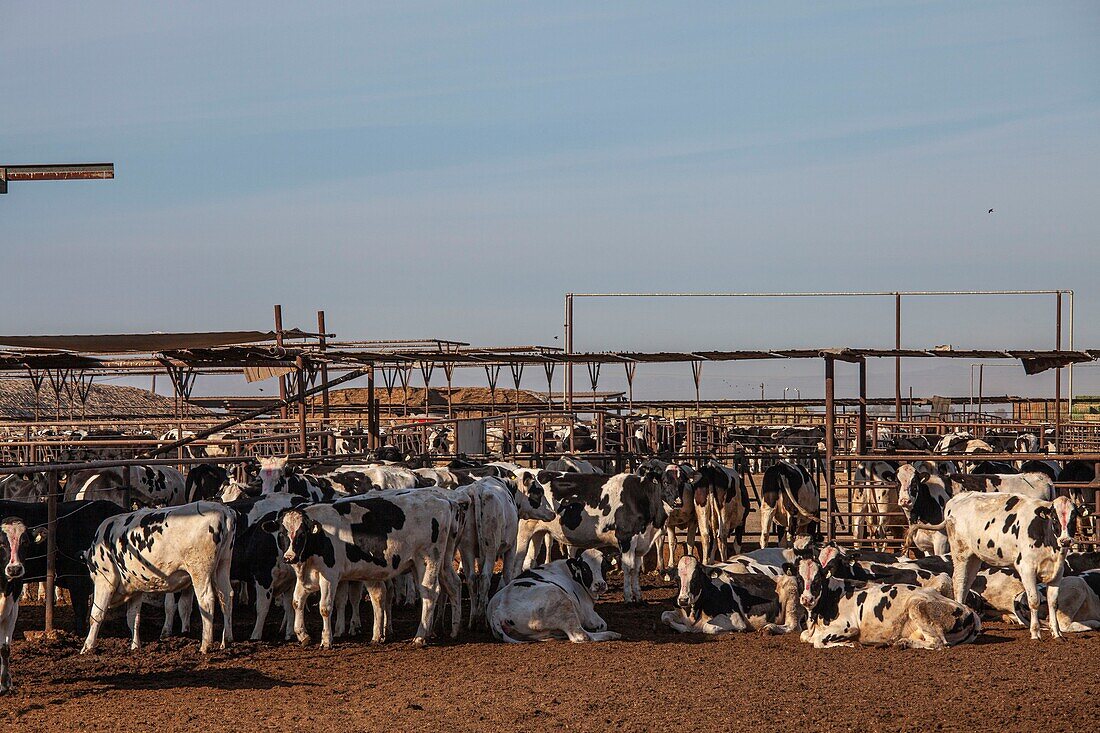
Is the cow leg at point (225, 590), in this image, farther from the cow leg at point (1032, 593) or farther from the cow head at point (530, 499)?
the cow leg at point (1032, 593)

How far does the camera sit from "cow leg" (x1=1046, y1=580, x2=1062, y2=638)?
1025cm

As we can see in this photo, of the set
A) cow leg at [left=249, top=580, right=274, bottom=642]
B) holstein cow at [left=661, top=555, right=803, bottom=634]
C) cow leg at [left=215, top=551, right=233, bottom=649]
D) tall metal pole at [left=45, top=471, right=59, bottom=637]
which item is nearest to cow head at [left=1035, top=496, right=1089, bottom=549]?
holstein cow at [left=661, top=555, right=803, bottom=634]

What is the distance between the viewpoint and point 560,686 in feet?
27.7

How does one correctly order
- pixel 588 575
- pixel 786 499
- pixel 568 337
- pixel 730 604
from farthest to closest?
pixel 568 337 < pixel 786 499 < pixel 588 575 < pixel 730 604

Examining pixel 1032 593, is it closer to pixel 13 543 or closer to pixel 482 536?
pixel 482 536

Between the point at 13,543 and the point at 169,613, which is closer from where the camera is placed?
the point at 13,543

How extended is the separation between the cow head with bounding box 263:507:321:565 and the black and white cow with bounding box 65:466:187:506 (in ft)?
17.9

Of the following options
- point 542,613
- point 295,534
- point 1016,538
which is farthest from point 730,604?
point 295,534

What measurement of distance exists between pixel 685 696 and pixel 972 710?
1.83m

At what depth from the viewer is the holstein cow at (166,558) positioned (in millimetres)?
9531

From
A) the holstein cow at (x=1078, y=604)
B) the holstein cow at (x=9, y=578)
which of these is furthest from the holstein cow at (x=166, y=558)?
the holstein cow at (x=1078, y=604)

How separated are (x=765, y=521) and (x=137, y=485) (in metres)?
8.35

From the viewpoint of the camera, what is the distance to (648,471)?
46.3 feet

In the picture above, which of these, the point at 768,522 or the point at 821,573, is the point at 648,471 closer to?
the point at 768,522
